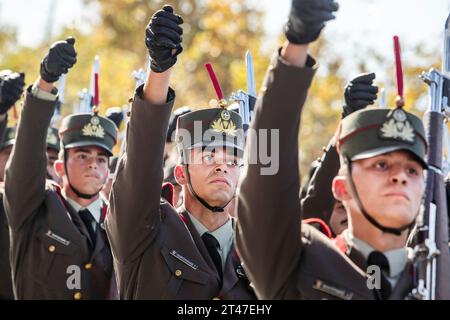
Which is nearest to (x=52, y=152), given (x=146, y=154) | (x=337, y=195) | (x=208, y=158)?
(x=208, y=158)

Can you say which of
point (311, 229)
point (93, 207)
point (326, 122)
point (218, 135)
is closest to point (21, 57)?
point (326, 122)

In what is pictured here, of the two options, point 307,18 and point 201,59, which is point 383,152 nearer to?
point 307,18

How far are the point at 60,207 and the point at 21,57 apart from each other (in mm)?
19035

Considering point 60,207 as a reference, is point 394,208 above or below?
below

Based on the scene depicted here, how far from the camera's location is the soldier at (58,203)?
6508 millimetres

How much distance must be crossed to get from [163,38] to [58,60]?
1.67 meters

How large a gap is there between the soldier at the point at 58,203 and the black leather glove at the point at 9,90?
0.51 meters

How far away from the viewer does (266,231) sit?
3.98 meters

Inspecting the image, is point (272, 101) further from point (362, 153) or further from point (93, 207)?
point (93, 207)

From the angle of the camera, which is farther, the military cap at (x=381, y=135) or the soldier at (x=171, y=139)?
the soldier at (x=171, y=139)

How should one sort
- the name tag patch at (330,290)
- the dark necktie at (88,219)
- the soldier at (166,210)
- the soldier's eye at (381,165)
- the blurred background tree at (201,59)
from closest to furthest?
the name tag patch at (330,290) < the soldier's eye at (381,165) < the soldier at (166,210) < the dark necktie at (88,219) < the blurred background tree at (201,59)

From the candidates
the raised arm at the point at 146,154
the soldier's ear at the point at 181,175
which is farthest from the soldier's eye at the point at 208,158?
the raised arm at the point at 146,154

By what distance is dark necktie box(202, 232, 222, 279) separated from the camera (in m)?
5.48

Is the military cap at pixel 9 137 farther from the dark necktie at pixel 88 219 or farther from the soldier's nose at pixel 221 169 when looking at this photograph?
the soldier's nose at pixel 221 169
